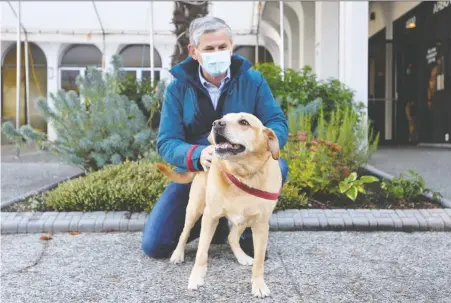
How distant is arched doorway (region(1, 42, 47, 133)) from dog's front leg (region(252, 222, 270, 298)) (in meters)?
9.70

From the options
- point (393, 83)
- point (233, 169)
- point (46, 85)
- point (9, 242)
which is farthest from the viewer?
point (46, 85)

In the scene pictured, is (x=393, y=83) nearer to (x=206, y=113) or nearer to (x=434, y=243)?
(x=434, y=243)

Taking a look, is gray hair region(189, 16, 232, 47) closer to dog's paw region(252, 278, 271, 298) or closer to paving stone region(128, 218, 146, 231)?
dog's paw region(252, 278, 271, 298)

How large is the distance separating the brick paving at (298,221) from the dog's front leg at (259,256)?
1.44m

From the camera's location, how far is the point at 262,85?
9.34 feet

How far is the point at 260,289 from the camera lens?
230 centimetres

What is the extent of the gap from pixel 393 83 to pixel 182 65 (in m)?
10.3

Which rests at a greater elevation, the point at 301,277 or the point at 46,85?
the point at 46,85

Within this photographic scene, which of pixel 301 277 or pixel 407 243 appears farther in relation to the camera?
pixel 407 243

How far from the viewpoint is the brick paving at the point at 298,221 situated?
369 cm

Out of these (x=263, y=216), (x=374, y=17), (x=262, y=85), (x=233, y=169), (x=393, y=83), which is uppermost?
(x=374, y=17)

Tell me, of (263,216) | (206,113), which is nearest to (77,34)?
(206,113)

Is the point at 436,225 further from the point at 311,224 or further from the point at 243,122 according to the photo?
the point at 243,122

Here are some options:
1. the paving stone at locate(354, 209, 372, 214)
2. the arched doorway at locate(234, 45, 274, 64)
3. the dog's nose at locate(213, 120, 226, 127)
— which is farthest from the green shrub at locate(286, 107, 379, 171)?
the arched doorway at locate(234, 45, 274, 64)
